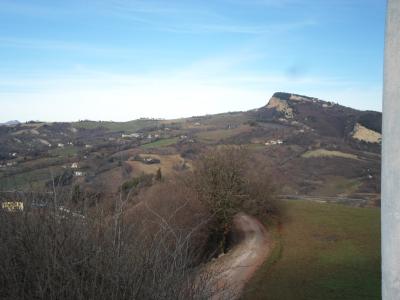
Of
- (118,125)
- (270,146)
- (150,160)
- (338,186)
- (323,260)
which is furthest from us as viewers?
(118,125)

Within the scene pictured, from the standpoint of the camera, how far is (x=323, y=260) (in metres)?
20.3

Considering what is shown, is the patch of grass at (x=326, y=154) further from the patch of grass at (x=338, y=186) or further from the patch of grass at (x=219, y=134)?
the patch of grass at (x=219, y=134)

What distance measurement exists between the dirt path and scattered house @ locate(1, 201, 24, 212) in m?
11.3

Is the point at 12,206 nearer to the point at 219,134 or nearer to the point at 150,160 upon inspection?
the point at 150,160

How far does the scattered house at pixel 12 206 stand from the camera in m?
5.31

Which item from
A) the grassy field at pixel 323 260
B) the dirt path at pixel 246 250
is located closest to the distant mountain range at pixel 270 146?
the dirt path at pixel 246 250

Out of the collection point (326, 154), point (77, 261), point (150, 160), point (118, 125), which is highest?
point (118, 125)

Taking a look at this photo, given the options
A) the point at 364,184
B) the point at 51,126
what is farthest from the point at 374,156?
the point at 51,126

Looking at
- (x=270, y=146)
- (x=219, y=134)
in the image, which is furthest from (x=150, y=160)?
(x=219, y=134)

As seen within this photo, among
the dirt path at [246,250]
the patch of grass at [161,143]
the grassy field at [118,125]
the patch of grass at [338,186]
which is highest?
the grassy field at [118,125]

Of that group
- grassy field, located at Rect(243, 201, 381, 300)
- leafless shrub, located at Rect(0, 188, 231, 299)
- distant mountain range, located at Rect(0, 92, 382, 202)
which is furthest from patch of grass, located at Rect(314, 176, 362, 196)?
leafless shrub, located at Rect(0, 188, 231, 299)

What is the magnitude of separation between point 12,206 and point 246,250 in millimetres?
18859

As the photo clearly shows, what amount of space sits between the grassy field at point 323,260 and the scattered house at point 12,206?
23.9 feet

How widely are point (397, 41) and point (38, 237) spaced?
424cm
